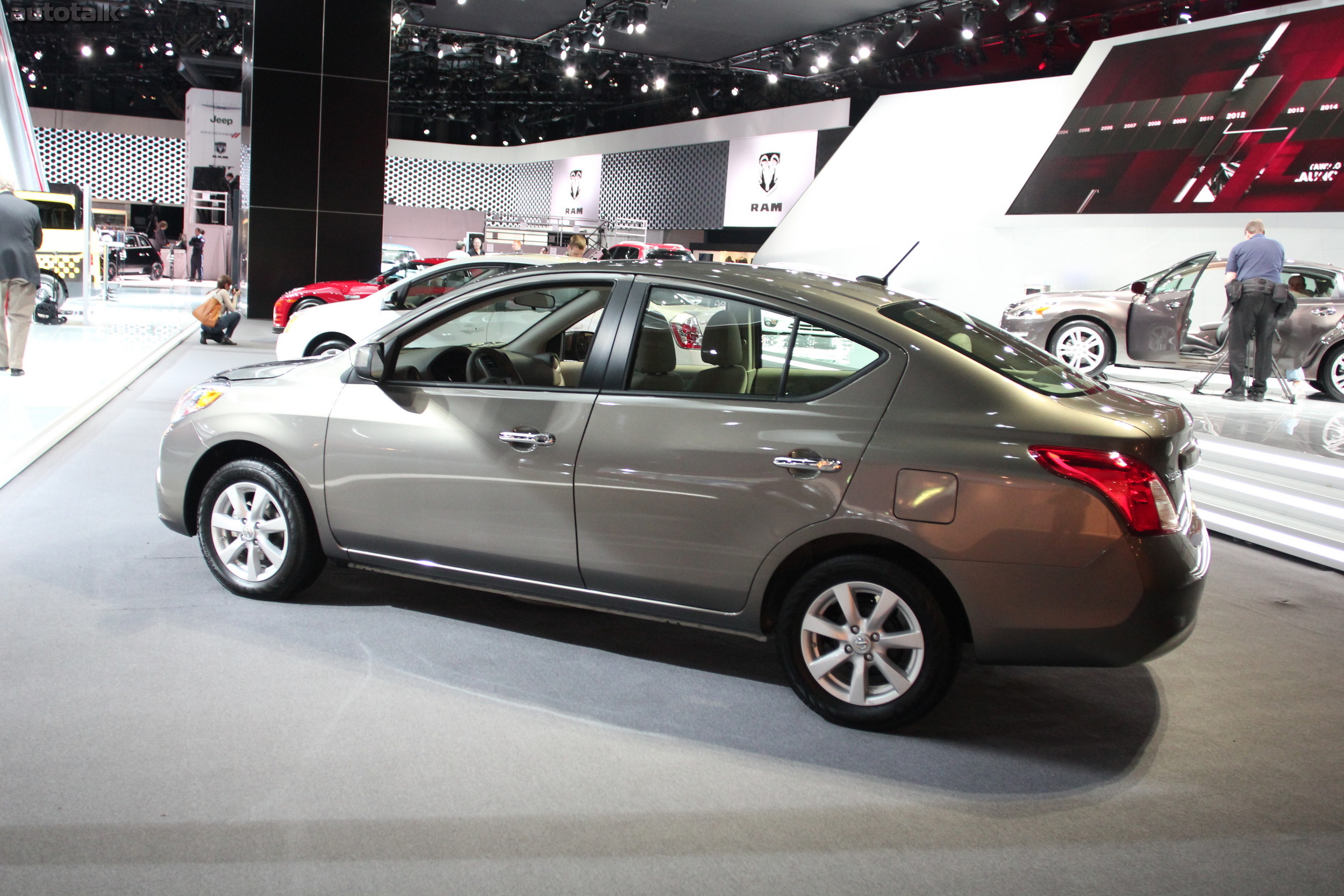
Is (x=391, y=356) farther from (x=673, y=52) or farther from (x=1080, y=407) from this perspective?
(x=673, y=52)

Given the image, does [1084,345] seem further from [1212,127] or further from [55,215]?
[55,215]

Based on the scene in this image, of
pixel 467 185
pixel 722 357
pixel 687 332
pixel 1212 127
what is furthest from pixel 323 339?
pixel 467 185

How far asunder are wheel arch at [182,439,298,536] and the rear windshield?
7.96ft

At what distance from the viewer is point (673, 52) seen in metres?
26.9

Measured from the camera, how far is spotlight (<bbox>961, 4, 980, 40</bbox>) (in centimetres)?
1909

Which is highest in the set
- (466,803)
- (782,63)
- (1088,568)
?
(782,63)

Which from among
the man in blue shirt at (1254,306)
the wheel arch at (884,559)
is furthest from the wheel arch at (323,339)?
the man in blue shirt at (1254,306)

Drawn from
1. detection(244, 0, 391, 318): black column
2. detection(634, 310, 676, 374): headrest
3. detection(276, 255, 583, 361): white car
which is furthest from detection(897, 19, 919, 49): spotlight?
detection(634, 310, 676, 374): headrest

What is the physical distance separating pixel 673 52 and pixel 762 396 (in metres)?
25.9

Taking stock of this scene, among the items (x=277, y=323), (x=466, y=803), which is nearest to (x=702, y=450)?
(x=466, y=803)

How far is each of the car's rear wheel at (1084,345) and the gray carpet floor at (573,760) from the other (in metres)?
7.03

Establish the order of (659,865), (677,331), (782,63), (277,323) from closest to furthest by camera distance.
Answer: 1. (659,865)
2. (677,331)
3. (277,323)
4. (782,63)

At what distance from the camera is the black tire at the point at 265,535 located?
12.8 ft

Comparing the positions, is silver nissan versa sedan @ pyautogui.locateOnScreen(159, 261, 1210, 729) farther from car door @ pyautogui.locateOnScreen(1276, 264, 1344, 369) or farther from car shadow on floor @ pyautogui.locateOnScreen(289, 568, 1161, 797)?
car door @ pyautogui.locateOnScreen(1276, 264, 1344, 369)
